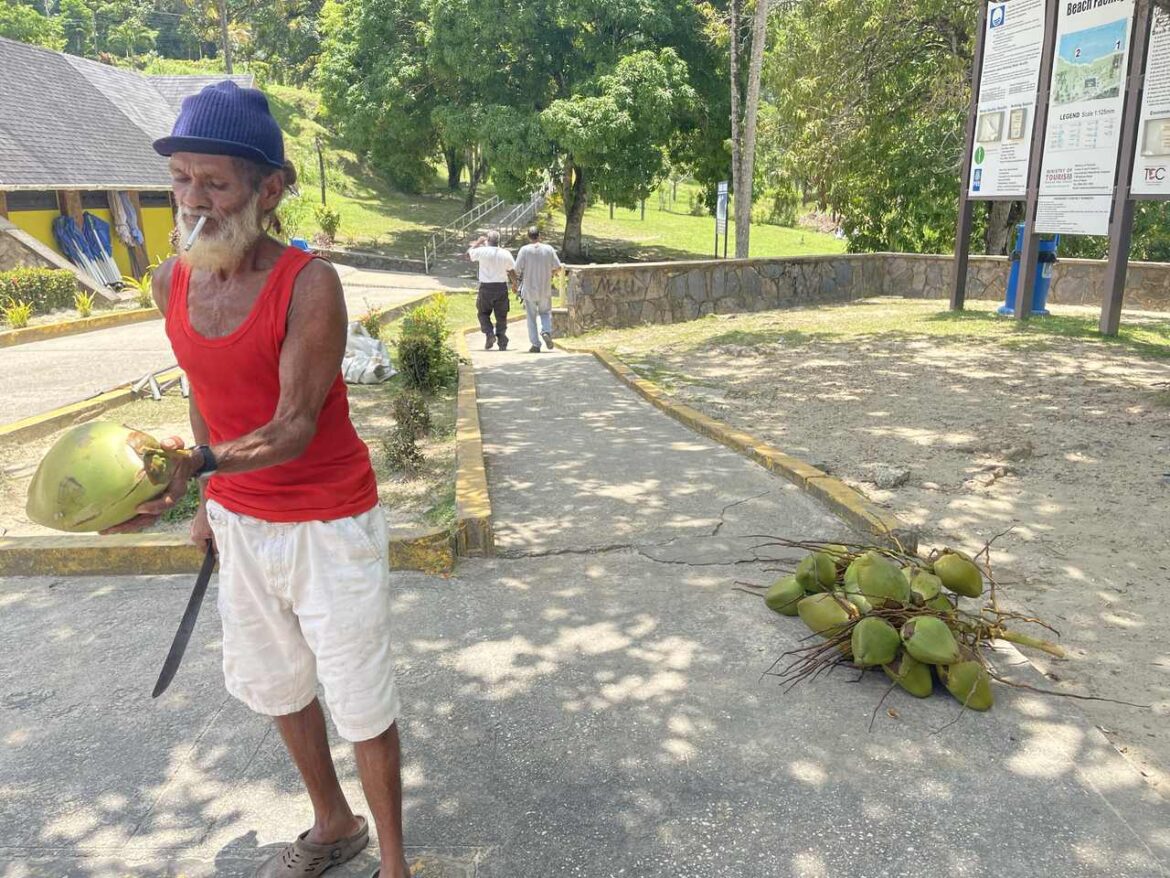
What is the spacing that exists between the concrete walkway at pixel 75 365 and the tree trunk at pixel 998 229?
12718 mm

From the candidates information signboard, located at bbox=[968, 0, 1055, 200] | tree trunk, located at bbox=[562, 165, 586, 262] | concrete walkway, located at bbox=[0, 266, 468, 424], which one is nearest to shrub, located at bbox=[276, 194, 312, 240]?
tree trunk, located at bbox=[562, 165, 586, 262]

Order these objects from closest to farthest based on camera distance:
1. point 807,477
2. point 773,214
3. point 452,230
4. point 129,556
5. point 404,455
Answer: point 129,556
point 807,477
point 404,455
point 452,230
point 773,214

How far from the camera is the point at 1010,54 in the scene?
1260cm

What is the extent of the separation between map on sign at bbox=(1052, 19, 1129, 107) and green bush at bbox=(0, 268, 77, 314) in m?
15.9

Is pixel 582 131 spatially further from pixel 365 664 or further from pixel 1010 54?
pixel 365 664

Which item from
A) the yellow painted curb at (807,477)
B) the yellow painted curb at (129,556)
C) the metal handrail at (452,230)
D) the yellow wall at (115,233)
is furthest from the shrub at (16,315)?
the metal handrail at (452,230)

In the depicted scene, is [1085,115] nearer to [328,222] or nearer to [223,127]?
[223,127]

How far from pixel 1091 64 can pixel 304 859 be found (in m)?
12.6

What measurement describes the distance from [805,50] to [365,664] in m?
21.0

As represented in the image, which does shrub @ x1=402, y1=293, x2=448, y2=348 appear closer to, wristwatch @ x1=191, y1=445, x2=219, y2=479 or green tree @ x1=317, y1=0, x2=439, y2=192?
wristwatch @ x1=191, y1=445, x2=219, y2=479

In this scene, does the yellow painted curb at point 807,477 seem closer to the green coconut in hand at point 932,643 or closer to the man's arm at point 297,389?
the green coconut in hand at point 932,643

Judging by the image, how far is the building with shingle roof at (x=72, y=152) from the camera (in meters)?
18.1

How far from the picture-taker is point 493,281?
1253cm

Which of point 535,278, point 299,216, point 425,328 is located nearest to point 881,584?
point 425,328
